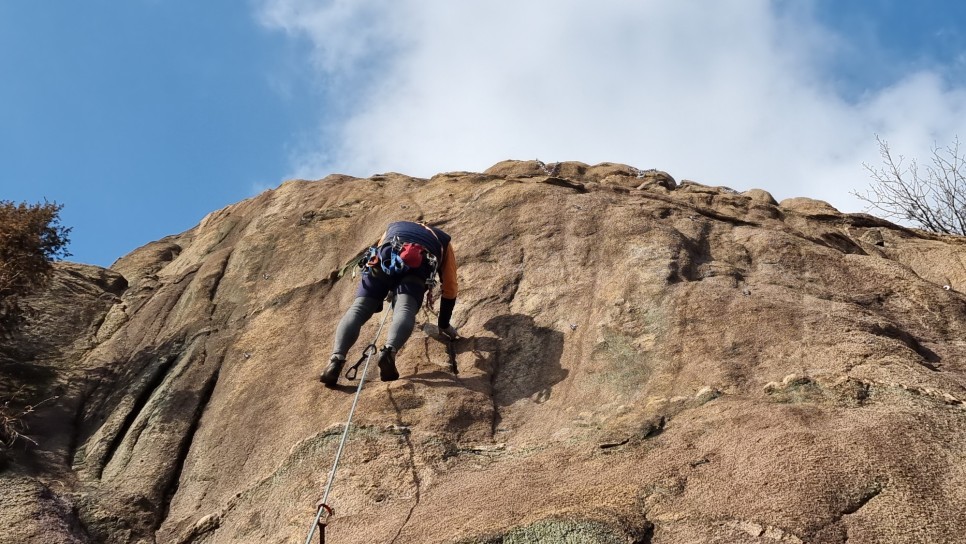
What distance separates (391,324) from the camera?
378 inches

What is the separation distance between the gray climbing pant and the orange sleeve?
0.49m

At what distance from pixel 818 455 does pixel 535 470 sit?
213cm

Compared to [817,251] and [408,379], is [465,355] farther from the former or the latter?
[817,251]

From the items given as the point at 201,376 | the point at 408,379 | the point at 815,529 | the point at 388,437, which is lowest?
the point at 815,529

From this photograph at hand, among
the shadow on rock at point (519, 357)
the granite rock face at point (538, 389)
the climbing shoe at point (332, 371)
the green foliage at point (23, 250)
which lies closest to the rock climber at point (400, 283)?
the climbing shoe at point (332, 371)

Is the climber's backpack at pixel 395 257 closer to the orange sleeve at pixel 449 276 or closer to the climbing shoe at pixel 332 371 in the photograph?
the orange sleeve at pixel 449 276

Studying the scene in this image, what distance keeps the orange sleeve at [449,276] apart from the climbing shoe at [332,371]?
1461mm

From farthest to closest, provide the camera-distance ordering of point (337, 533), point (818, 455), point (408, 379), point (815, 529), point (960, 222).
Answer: point (960, 222) < point (408, 379) < point (337, 533) < point (818, 455) < point (815, 529)

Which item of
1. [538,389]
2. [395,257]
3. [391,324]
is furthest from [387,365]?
[538,389]

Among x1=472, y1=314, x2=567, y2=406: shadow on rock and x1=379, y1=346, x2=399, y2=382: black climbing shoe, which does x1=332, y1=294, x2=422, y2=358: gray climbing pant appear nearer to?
x1=379, y1=346, x2=399, y2=382: black climbing shoe

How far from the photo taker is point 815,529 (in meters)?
5.87

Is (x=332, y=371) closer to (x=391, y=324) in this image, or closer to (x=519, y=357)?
(x=391, y=324)

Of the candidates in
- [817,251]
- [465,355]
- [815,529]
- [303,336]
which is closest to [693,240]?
[817,251]

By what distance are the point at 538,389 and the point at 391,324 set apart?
1.66 meters
